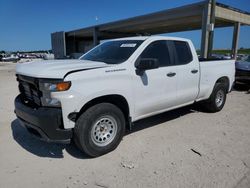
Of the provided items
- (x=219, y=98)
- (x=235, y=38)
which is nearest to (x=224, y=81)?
(x=219, y=98)

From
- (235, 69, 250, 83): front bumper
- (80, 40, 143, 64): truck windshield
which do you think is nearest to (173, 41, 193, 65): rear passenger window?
(80, 40, 143, 64): truck windshield

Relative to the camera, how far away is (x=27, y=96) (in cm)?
379

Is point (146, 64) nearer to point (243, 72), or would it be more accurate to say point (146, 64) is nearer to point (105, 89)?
point (105, 89)

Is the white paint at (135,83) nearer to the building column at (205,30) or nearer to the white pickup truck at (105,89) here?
the white pickup truck at (105,89)

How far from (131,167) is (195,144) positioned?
4.79ft

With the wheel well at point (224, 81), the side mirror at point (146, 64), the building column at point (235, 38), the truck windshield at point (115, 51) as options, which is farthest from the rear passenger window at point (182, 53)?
the building column at point (235, 38)

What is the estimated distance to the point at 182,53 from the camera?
196 inches

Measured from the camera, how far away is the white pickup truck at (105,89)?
123 inches

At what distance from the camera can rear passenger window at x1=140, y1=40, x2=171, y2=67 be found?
13.8 feet

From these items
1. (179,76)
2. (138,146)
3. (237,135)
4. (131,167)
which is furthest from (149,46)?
(237,135)

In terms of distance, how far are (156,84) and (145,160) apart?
1462 mm

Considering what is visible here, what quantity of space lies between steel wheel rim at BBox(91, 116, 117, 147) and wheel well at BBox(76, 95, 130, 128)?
28 cm

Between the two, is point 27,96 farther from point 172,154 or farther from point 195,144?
point 195,144

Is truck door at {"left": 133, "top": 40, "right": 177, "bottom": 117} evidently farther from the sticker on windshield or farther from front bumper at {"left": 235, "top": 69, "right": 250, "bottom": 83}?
front bumper at {"left": 235, "top": 69, "right": 250, "bottom": 83}
